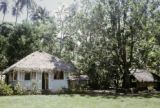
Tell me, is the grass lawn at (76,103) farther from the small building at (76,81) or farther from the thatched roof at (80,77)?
the thatched roof at (80,77)

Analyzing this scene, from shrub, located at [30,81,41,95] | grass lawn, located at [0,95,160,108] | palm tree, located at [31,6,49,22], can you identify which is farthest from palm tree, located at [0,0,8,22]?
grass lawn, located at [0,95,160,108]

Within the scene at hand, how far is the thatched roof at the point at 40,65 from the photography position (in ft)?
127

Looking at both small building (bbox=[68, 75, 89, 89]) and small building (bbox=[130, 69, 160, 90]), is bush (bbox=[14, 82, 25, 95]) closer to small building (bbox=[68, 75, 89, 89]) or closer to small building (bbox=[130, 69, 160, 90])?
small building (bbox=[68, 75, 89, 89])

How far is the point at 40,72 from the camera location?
4031 cm

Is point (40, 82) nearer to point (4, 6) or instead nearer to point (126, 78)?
point (126, 78)

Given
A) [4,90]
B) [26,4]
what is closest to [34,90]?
[4,90]

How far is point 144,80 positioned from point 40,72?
633 inches

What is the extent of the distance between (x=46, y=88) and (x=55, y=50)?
2380 cm

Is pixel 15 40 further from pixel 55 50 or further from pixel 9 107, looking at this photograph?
pixel 9 107

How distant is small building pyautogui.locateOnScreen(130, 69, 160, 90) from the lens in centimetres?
4853

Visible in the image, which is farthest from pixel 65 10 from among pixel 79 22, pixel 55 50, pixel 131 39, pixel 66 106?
pixel 66 106

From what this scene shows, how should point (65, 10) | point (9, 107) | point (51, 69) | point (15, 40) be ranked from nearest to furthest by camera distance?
point (9, 107) → point (51, 69) → point (15, 40) → point (65, 10)

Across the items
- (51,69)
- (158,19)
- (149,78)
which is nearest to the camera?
(51,69)

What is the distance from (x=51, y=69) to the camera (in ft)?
130
